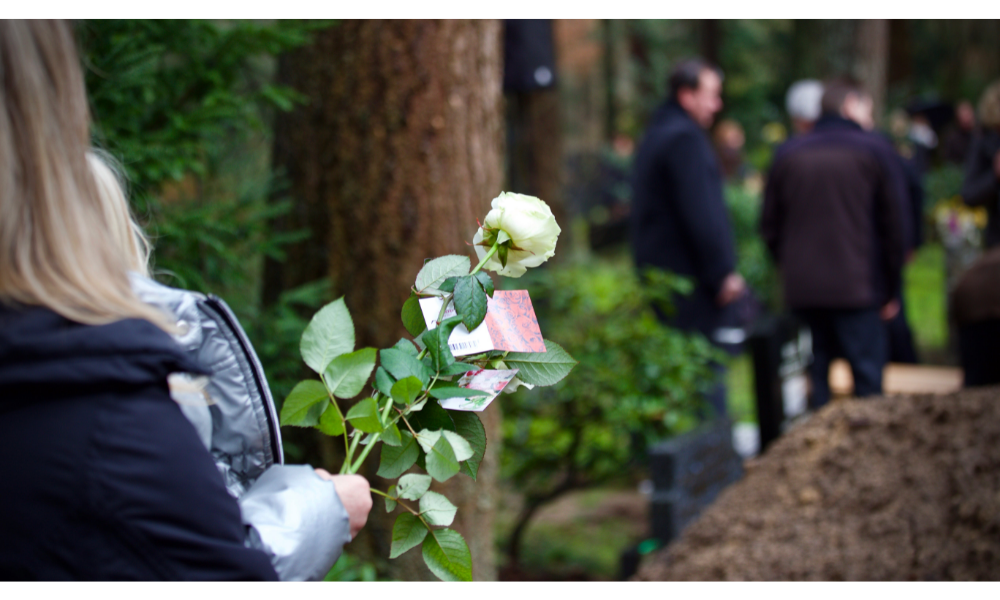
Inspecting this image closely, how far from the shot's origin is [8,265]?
1017 mm

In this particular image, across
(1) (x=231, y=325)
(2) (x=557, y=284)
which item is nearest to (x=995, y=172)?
(2) (x=557, y=284)

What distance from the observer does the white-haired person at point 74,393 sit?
972 mm

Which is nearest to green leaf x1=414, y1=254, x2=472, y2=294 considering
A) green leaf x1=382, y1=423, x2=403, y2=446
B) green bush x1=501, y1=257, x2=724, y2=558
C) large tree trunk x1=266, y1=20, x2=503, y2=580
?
green leaf x1=382, y1=423, x2=403, y2=446

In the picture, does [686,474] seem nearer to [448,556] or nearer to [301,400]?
[448,556]

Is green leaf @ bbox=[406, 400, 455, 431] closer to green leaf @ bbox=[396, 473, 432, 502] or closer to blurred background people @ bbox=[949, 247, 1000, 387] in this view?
green leaf @ bbox=[396, 473, 432, 502]

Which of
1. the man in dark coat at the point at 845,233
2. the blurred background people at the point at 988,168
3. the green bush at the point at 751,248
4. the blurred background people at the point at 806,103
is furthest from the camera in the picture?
the green bush at the point at 751,248

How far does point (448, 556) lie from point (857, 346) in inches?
144

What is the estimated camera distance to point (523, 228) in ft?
4.09

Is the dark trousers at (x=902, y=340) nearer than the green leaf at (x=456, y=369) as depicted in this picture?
No

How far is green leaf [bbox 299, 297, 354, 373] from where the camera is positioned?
4.40 ft

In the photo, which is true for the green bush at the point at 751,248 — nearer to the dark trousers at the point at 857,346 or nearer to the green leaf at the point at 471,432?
the dark trousers at the point at 857,346

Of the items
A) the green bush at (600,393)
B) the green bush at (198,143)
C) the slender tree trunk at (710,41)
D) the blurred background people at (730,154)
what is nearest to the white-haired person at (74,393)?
the green bush at (198,143)

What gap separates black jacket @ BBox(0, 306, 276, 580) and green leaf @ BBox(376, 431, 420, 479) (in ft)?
1.21

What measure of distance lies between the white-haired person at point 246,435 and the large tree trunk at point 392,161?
146cm
